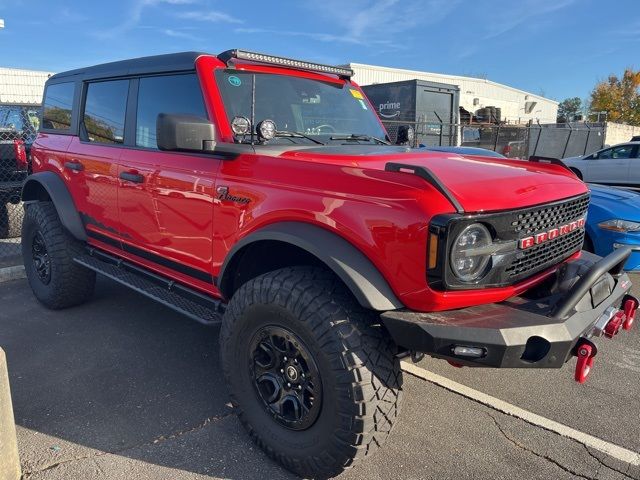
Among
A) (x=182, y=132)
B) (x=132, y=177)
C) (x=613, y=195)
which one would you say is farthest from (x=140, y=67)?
(x=613, y=195)

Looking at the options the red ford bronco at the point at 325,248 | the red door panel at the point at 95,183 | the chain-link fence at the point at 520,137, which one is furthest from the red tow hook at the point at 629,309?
the chain-link fence at the point at 520,137

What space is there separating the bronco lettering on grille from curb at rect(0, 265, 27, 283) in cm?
552

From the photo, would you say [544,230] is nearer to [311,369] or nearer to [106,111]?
[311,369]

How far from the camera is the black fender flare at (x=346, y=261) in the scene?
209 centimetres

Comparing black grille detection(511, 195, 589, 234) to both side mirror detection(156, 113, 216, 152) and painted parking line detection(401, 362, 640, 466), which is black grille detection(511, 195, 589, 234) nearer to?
painted parking line detection(401, 362, 640, 466)

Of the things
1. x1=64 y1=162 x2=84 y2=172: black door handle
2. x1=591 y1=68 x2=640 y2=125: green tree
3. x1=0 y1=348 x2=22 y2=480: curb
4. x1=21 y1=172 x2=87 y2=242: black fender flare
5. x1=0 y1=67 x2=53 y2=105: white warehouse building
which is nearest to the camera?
x1=0 y1=348 x2=22 y2=480: curb

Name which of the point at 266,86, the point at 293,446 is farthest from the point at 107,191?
the point at 293,446

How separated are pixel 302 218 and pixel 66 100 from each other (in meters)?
3.27

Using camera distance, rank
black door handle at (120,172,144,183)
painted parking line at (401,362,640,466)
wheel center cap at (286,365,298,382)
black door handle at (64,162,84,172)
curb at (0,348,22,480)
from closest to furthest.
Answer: curb at (0,348,22,480), wheel center cap at (286,365,298,382), painted parking line at (401,362,640,466), black door handle at (120,172,144,183), black door handle at (64,162,84,172)

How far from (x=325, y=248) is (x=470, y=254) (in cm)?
62

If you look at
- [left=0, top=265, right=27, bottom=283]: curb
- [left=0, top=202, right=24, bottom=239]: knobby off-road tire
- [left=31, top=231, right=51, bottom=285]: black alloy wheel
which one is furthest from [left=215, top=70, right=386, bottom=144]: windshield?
[left=0, top=202, right=24, bottom=239]: knobby off-road tire

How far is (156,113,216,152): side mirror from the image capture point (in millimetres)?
2541

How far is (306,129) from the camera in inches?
128

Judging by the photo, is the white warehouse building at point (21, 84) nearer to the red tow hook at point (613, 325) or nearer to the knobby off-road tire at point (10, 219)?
the knobby off-road tire at point (10, 219)
